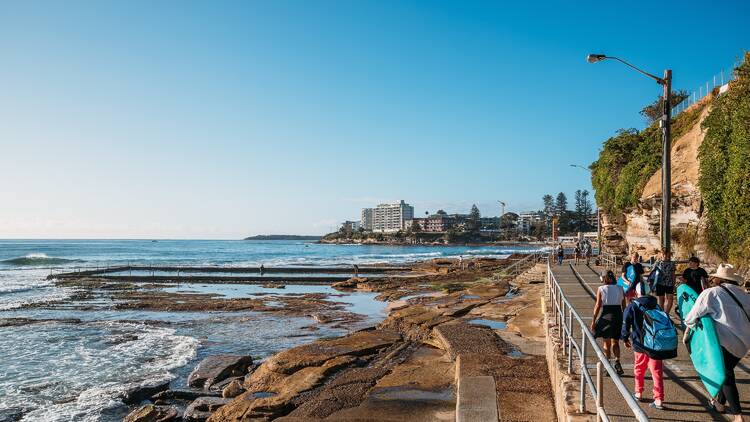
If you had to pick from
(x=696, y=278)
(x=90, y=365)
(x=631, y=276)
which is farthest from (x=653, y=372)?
(x=90, y=365)

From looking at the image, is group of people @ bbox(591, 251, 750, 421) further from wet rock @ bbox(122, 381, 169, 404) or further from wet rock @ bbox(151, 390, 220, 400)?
wet rock @ bbox(122, 381, 169, 404)

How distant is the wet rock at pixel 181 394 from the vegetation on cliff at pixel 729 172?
16.4m

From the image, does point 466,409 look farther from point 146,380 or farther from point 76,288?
point 76,288

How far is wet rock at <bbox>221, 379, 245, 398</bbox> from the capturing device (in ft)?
39.4

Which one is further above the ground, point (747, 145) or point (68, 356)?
point (747, 145)

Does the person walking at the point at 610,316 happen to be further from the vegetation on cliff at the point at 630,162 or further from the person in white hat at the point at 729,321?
the vegetation on cliff at the point at 630,162

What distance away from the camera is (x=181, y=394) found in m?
12.7

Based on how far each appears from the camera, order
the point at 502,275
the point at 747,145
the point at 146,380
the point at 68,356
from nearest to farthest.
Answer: the point at 146,380 < the point at 747,145 < the point at 68,356 < the point at 502,275

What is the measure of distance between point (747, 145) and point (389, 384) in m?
13.4

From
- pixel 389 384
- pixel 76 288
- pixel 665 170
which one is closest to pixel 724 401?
pixel 389 384

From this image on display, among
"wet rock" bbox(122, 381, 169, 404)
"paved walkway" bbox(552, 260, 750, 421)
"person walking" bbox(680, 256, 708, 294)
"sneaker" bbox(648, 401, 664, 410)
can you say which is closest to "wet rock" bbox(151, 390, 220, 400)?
"wet rock" bbox(122, 381, 169, 404)

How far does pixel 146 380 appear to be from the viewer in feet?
46.4

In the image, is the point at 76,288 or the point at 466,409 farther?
the point at 76,288

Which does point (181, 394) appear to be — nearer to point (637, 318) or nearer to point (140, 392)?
point (140, 392)
